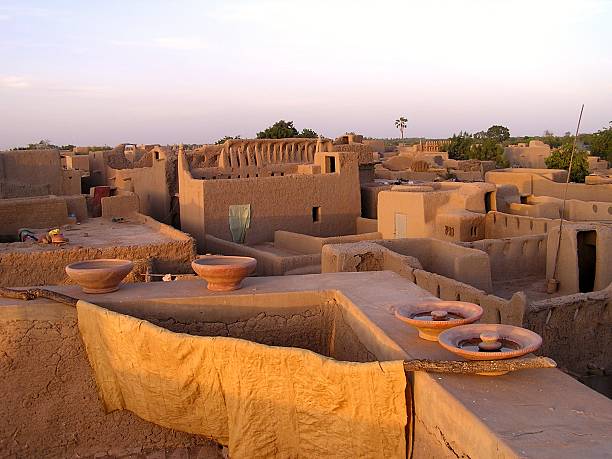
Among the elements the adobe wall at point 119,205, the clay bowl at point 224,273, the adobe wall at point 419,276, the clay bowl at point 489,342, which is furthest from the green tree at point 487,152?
the clay bowl at point 489,342

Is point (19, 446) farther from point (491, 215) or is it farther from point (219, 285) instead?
point (491, 215)

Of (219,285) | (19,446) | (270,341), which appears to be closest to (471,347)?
(270,341)

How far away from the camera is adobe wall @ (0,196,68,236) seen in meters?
17.3

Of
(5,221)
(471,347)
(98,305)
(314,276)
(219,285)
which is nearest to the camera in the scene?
(471,347)

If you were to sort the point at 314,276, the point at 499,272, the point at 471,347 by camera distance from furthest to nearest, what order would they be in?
the point at 499,272 → the point at 314,276 → the point at 471,347

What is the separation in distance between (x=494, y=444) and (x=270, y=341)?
13.3ft

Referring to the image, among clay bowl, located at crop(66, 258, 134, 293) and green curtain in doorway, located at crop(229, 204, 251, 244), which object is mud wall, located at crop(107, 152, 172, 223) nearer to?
green curtain in doorway, located at crop(229, 204, 251, 244)

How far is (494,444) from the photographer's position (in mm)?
3740

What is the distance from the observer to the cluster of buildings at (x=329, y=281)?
177 inches

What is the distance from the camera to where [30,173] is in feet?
75.5

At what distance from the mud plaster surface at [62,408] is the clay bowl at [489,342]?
4.76 feet

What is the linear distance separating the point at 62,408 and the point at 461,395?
4.59 meters

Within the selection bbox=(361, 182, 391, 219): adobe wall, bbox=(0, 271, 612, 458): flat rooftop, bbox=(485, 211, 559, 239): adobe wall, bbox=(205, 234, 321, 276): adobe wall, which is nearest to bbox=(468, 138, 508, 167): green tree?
bbox=(361, 182, 391, 219): adobe wall

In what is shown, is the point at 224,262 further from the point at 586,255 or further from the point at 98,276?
the point at 586,255
